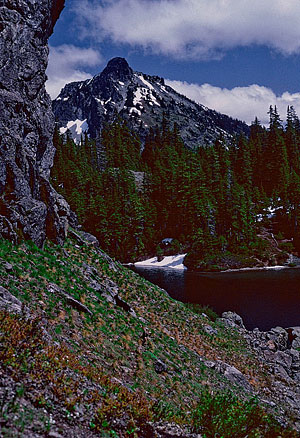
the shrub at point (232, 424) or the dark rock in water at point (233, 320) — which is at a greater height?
the shrub at point (232, 424)

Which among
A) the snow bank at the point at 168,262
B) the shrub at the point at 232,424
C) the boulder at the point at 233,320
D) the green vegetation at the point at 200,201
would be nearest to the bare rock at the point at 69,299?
the shrub at the point at 232,424

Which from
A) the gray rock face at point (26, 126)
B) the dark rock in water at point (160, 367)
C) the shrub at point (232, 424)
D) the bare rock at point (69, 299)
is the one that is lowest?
the dark rock in water at point (160, 367)

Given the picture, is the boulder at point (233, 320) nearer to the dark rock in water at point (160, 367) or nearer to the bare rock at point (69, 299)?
the dark rock in water at point (160, 367)

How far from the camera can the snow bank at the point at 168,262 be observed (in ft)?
232

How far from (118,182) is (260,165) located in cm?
4496

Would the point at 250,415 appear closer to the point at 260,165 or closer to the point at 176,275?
the point at 176,275

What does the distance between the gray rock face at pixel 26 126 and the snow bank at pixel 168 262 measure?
49.8m

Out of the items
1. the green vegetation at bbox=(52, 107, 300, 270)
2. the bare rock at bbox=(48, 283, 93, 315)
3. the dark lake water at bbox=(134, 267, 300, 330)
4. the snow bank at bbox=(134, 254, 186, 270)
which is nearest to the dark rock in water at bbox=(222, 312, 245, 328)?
the dark lake water at bbox=(134, 267, 300, 330)

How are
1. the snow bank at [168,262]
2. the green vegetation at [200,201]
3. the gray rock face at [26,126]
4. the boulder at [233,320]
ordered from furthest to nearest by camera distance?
the green vegetation at [200,201], the snow bank at [168,262], the boulder at [233,320], the gray rock face at [26,126]

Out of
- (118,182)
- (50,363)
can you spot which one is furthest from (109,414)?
(118,182)

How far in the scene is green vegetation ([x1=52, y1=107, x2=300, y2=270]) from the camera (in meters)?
74.0

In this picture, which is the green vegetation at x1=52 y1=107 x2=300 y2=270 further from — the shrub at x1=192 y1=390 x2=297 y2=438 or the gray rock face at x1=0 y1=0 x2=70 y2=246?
the shrub at x1=192 y1=390 x2=297 y2=438

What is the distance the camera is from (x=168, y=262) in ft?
239

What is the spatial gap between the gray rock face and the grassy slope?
1785 mm
